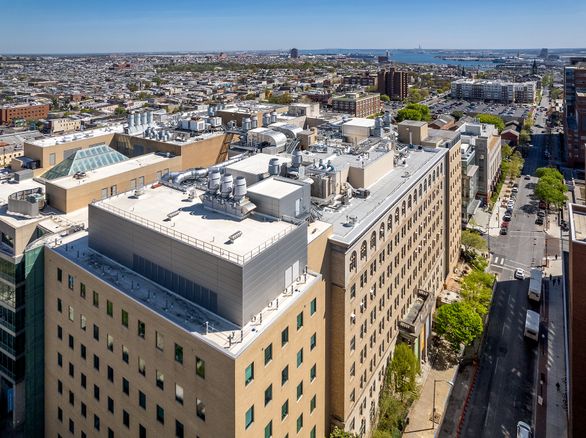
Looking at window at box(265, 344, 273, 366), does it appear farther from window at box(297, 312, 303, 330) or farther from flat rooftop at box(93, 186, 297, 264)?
flat rooftop at box(93, 186, 297, 264)

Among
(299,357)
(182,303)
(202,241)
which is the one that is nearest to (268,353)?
(299,357)

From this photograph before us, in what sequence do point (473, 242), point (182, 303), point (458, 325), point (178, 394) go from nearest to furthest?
1. point (178, 394)
2. point (182, 303)
3. point (458, 325)
4. point (473, 242)

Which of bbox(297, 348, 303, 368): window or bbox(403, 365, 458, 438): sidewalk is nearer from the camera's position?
bbox(297, 348, 303, 368): window

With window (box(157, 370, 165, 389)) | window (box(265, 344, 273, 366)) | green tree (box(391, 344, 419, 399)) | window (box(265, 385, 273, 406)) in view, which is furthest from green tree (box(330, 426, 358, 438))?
window (box(157, 370, 165, 389))

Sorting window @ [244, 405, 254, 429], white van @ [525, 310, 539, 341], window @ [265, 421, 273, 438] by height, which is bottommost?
white van @ [525, 310, 539, 341]

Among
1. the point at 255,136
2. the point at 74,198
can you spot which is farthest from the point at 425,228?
the point at 74,198

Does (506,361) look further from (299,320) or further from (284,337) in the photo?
(284,337)
